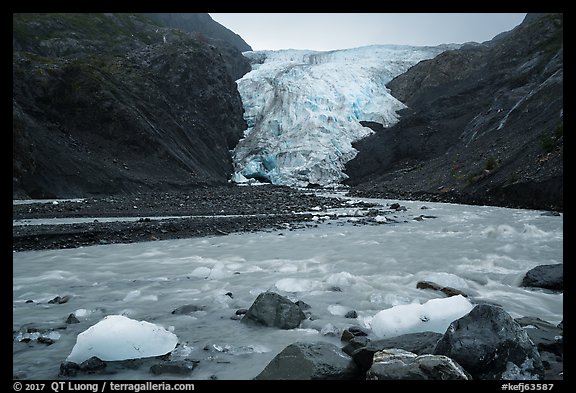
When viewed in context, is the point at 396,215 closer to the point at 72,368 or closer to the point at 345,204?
the point at 345,204

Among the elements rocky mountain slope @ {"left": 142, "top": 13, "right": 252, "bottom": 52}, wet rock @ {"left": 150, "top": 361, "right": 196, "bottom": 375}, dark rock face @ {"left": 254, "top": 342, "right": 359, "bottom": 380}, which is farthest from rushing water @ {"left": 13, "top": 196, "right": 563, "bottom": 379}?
rocky mountain slope @ {"left": 142, "top": 13, "right": 252, "bottom": 52}

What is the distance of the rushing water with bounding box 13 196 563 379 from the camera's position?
4465 mm

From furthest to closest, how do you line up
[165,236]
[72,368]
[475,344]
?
1. [165,236]
2. [72,368]
3. [475,344]

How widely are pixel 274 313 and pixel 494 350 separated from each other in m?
2.59

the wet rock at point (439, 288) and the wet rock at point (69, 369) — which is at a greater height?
the wet rock at point (69, 369)

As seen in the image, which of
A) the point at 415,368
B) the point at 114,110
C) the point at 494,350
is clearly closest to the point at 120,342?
the point at 415,368

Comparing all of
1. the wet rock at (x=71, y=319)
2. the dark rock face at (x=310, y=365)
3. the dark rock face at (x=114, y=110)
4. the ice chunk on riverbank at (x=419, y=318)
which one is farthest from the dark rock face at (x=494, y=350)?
the dark rock face at (x=114, y=110)

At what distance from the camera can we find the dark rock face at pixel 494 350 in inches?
128

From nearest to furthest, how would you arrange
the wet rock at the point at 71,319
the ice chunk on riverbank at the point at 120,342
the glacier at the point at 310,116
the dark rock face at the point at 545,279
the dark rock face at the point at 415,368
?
the dark rock face at the point at 415,368 < the ice chunk on riverbank at the point at 120,342 < the wet rock at the point at 71,319 < the dark rock face at the point at 545,279 < the glacier at the point at 310,116

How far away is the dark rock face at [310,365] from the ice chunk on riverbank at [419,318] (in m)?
1.11

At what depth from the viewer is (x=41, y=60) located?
35.4 meters

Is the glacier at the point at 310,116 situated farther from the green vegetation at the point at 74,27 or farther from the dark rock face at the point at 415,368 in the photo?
the dark rock face at the point at 415,368

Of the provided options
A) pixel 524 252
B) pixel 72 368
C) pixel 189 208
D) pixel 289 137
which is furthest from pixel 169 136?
pixel 72 368

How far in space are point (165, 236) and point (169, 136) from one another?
30259mm
